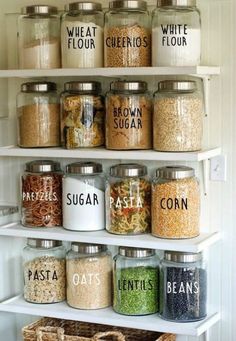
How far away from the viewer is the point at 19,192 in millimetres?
2816

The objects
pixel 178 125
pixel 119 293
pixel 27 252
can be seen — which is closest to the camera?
pixel 178 125

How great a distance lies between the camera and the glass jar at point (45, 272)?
2645 mm

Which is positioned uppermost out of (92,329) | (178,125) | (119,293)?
(178,125)

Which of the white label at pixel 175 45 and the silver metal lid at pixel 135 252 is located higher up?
the white label at pixel 175 45

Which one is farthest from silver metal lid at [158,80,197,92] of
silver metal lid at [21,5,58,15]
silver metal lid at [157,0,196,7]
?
silver metal lid at [21,5,58,15]

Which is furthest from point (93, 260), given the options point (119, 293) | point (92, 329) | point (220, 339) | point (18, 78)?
point (18, 78)

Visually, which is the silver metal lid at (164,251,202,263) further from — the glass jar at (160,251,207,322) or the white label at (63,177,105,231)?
the white label at (63,177,105,231)

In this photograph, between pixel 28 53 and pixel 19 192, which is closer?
pixel 28 53

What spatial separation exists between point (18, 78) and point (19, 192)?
421 millimetres

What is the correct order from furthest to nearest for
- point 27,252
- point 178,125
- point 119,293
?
point 27,252 < point 119,293 < point 178,125

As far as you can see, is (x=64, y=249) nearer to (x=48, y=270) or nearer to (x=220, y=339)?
(x=48, y=270)

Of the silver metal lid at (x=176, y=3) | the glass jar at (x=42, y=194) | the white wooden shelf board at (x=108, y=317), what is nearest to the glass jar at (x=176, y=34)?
the silver metal lid at (x=176, y=3)

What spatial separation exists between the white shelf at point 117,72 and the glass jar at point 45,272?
0.59 meters

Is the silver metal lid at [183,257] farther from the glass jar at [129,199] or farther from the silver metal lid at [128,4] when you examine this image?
the silver metal lid at [128,4]
